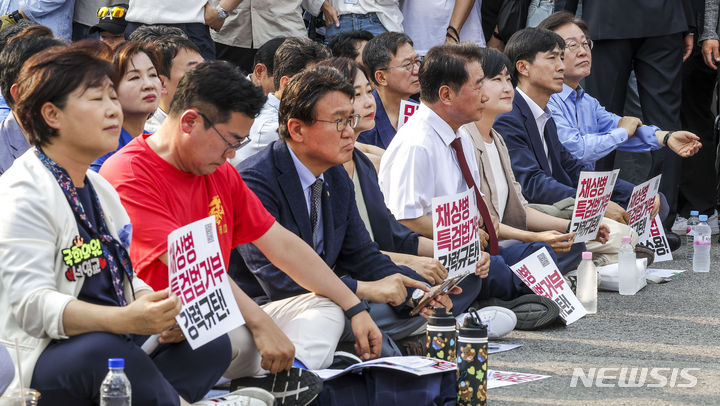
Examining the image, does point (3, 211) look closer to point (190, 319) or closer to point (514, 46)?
point (190, 319)

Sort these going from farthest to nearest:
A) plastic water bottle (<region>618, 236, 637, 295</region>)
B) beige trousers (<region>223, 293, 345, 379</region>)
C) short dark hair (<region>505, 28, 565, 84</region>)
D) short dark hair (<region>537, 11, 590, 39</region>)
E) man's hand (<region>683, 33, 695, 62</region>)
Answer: man's hand (<region>683, 33, 695, 62</region>), short dark hair (<region>537, 11, 590, 39</region>), short dark hair (<region>505, 28, 565, 84</region>), plastic water bottle (<region>618, 236, 637, 295</region>), beige trousers (<region>223, 293, 345, 379</region>)

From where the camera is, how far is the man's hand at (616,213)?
7094mm

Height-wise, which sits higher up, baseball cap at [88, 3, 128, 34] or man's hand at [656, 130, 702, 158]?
baseball cap at [88, 3, 128, 34]

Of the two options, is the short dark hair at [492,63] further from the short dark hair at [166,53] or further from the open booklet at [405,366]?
the open booklet at [405,366]

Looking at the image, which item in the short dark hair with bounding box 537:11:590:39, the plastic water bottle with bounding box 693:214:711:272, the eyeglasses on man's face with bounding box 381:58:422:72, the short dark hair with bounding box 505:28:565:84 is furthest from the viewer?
the short dark hair with bounding box 537:11:590:39

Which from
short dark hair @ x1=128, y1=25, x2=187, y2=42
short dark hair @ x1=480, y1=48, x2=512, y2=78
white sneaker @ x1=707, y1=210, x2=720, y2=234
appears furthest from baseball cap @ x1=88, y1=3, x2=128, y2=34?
white sneaker @ x1=707, y1=210, x2=720, y2=234

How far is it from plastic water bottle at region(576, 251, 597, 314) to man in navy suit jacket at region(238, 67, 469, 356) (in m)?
1.68

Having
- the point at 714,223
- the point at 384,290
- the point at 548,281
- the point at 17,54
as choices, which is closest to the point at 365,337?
the point at 384,290

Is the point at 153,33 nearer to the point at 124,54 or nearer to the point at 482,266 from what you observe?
the point at 124,54

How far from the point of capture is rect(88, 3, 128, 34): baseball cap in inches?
269

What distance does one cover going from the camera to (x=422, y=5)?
842 cm

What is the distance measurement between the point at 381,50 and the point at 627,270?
1.98m

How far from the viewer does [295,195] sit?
4469 mm

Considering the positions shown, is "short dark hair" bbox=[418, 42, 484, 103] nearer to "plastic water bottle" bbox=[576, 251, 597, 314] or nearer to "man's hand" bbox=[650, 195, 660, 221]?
"plastic water bottle" bbox=[576, 251, 597, 314]
